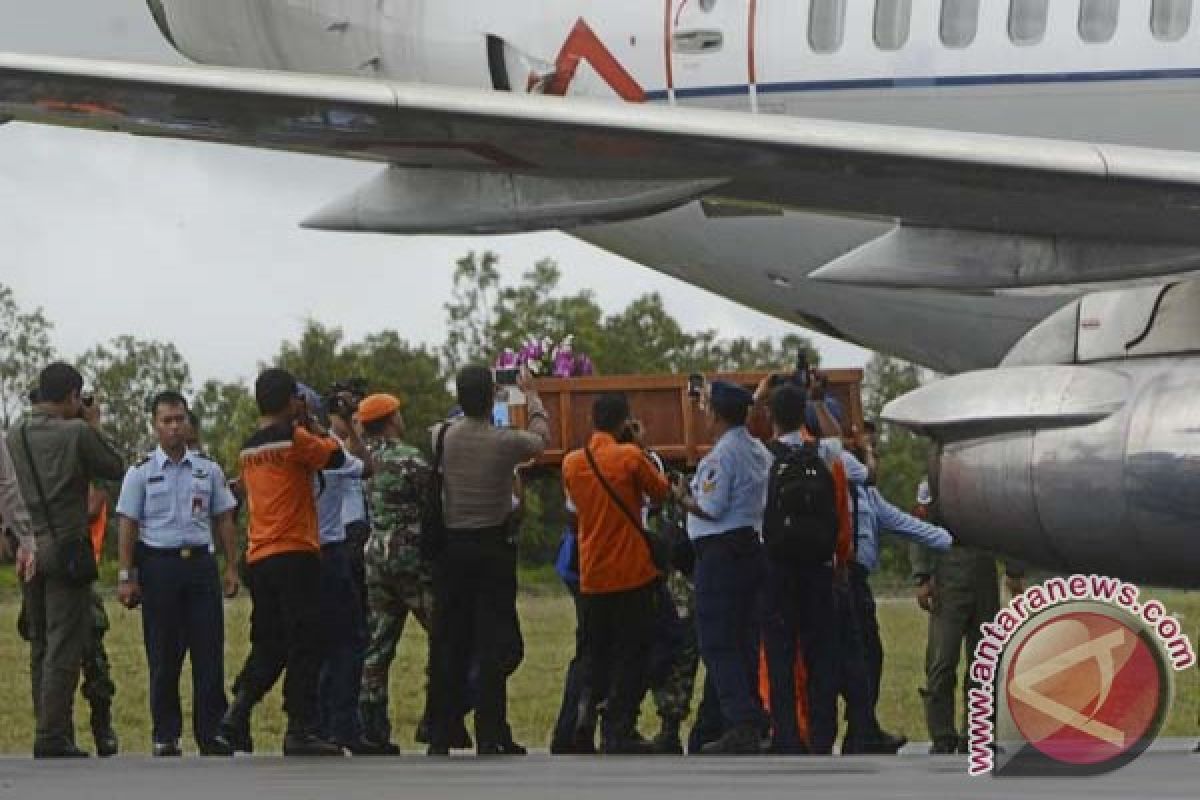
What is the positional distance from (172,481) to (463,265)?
372ft

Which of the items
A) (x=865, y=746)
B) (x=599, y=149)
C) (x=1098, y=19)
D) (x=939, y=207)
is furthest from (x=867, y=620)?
(x=599, y=149)

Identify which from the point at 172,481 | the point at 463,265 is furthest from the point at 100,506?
the point at 463,265

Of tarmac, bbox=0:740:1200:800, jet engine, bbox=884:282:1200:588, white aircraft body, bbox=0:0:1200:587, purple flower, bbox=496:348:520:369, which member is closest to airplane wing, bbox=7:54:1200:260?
white aircraft body, bbox=0:0:1200:587

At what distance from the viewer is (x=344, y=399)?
51.4ft

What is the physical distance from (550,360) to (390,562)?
2.71m

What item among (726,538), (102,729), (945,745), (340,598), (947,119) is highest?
(947,119)

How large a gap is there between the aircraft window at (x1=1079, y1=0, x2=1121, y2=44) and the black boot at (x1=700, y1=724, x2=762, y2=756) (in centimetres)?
343

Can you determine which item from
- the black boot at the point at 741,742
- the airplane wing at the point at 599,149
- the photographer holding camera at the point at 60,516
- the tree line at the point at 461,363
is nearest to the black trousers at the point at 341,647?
the photographer holding camera at the point at 60,516

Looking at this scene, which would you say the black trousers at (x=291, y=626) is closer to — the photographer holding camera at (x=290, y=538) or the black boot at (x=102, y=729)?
A: the photographer holding camera at (x=290, y=538)

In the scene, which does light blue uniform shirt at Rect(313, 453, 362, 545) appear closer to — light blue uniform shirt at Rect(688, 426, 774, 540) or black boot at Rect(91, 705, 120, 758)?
black boot at Rect(91, 705, 120, 758)

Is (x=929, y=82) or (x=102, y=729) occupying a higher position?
(x=929, y=82)

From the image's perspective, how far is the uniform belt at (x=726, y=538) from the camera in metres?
14.2

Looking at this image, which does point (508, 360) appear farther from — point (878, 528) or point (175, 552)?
point (175, 552)

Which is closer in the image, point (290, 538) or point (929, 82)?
point (290, 538)
